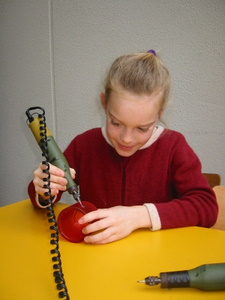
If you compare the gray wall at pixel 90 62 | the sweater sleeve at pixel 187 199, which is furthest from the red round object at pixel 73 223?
the gray wall at pixel 90 62

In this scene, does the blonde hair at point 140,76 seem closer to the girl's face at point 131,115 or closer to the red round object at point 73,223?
the girl's face at point 131,115

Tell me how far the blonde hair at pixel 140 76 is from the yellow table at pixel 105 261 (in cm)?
35

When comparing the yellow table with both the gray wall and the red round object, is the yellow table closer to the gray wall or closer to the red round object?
the red round object

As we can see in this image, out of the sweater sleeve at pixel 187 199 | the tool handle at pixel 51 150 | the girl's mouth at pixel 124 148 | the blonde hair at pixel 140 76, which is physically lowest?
the sweater sleeve at pixel 187 199

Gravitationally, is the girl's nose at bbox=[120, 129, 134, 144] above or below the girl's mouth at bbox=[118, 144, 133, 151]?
above

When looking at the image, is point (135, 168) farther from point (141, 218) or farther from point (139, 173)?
point (141, 218)

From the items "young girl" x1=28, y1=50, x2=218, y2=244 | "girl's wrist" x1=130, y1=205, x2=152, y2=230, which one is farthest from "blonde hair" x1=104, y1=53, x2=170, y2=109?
"girl's wrist" x1=130, y1=205, x2=152, y2=230

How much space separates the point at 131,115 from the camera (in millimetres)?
656

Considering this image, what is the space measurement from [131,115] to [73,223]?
0.28 meters

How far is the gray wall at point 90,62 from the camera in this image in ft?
4.09

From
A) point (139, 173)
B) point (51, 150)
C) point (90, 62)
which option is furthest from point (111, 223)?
point (90, 62)

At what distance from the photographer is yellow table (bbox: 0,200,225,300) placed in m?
0.39

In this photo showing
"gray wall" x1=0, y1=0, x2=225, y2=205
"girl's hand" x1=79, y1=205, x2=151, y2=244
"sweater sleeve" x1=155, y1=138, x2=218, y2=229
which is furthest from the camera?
"gray wall" x1=0, y1=0, x2=225, y2=205

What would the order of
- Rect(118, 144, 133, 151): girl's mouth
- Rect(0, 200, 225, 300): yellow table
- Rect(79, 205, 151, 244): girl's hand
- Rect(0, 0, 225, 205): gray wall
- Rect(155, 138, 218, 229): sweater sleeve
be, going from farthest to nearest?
Rect(0, 0, 225, 205): gray wall, Rect(118, 144, 133, 151): girl's mouth, Rect(155, 138, 218, 229): sweater sleeve, Rect(79, 205, 151, 244): girl's hand, Rect(0, 200, 225, 300): yellow table
